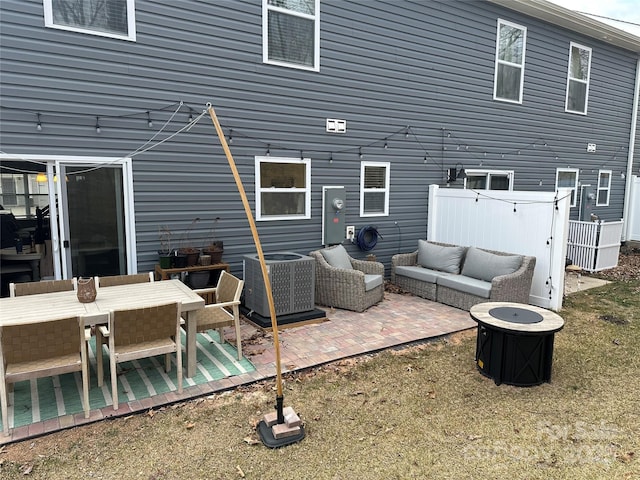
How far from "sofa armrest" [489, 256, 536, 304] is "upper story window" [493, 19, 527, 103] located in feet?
14.5

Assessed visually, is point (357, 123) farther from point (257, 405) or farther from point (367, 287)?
point (257, 405)

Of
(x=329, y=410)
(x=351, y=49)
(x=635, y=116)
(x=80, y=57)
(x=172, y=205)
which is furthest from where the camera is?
(x=635, y=116)

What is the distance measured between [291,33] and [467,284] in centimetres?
462

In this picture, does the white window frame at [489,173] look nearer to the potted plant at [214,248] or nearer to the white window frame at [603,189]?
the white window frame at [603,189]

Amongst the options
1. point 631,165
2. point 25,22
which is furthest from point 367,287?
point 631,165

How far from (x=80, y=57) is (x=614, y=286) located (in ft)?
30.8

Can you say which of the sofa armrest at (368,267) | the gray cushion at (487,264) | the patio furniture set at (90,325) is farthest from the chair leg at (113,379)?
the gray cushion at (487,264)

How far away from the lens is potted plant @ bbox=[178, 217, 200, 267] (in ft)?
19.3

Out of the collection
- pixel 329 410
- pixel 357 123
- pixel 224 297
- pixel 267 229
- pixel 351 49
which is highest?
pixel 351 49

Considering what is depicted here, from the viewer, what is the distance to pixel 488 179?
955cm

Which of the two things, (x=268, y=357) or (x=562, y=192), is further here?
(x=562, y=192)

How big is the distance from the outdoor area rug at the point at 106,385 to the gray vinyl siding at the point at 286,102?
70.6 inches

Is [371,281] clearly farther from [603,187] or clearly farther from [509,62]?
[603,187]

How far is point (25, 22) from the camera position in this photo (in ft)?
15.9
